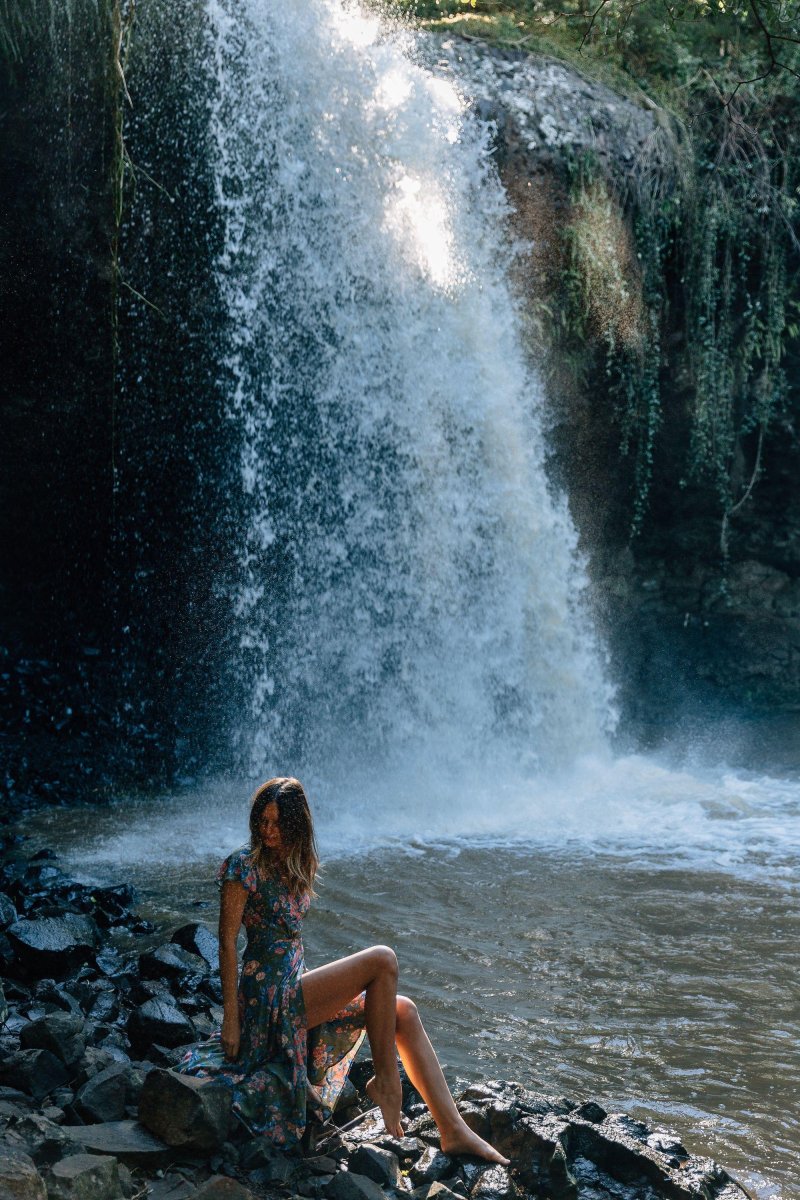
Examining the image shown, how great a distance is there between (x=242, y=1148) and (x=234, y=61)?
903 cm

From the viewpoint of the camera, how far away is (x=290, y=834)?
3.37 m

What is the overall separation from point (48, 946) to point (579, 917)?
2.83 metres

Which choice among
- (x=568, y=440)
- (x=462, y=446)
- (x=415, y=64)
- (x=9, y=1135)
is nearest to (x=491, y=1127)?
(x=9, y=1135)

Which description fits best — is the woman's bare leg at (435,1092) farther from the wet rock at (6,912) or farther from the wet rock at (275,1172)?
the wet rock at (6,912)

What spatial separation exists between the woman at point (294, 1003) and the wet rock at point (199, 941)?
1726 mm

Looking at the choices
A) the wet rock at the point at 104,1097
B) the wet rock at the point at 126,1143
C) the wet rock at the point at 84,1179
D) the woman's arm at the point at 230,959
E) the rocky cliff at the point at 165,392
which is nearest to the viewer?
the wet rock at the point at 84,1179

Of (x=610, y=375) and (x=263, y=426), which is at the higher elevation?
(x=610, y=375)

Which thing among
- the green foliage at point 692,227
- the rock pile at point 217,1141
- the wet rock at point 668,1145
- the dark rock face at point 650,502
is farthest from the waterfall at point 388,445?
the wet rock at point 668,1145

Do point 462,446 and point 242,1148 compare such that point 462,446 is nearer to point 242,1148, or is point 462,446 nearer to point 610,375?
point 610,375

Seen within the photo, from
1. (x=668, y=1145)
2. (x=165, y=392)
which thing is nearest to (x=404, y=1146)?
(x=668, y=1145)

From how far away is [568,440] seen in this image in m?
11.3

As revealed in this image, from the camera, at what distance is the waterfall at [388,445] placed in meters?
10.0

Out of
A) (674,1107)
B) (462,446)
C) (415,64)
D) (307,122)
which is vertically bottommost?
(674,1107)

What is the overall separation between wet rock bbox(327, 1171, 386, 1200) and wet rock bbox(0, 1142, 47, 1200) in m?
0.86
